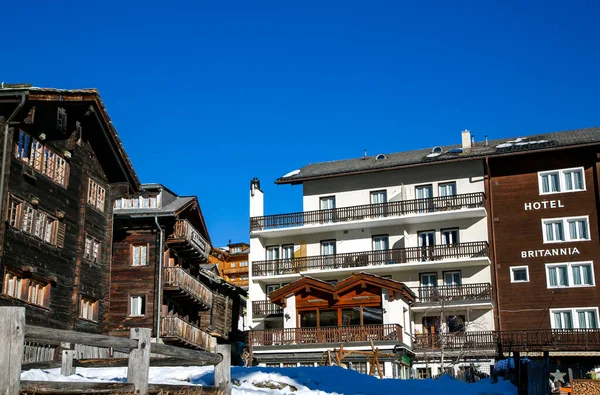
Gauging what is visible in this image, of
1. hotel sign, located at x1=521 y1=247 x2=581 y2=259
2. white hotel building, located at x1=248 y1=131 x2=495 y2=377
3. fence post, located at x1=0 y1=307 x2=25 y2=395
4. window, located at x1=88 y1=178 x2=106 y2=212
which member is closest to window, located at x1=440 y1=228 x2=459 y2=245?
white hotel building, located at x1=248 y1=131 x2=495 y2=377

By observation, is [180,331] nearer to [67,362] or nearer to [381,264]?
[381,264]

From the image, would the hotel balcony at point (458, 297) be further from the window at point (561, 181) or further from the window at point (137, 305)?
the window at point (137, 305)

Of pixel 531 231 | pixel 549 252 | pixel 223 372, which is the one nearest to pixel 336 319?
pixel 531 231

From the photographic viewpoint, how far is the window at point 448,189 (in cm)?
4522

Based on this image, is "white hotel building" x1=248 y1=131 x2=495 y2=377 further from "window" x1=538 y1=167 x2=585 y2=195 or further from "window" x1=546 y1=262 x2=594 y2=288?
"window" x1=538 y1=167 x2=585 y2=195

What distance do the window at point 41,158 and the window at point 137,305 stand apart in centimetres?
1066

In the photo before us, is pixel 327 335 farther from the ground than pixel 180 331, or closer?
closer

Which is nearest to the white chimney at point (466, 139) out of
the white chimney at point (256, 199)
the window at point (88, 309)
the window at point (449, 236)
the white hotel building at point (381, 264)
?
the white hotel building at point (381, 264)

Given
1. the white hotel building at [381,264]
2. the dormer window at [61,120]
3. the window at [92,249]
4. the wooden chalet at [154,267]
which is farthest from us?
the white hotel building at [381,264]

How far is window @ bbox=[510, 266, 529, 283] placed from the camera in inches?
1668

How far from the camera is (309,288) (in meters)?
39.8

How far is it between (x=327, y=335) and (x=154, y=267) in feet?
30.9

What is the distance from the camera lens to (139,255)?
123 ft

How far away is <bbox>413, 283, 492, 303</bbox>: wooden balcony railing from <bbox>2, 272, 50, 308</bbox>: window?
23.1 metres
